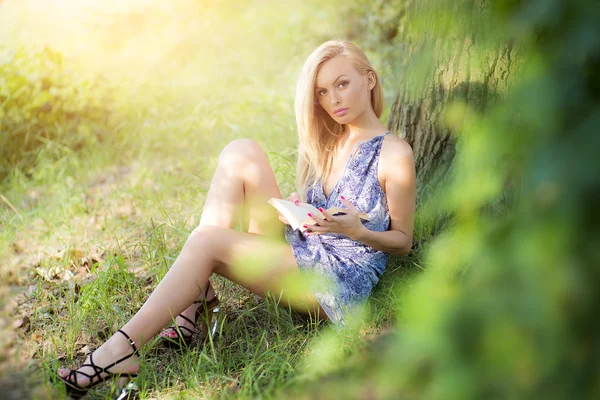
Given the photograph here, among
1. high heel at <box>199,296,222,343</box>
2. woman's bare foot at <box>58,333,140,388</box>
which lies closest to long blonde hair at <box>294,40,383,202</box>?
high heel at <box>199,296,222,343</box>

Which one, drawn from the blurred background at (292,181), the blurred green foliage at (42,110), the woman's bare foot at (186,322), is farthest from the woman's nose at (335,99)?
the blurred green foliage at (42,110)

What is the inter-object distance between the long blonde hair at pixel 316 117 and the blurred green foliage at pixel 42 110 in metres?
2.71

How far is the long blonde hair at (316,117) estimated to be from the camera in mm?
2695

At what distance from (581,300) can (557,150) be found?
0.24 m

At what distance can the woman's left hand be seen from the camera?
7.59ft

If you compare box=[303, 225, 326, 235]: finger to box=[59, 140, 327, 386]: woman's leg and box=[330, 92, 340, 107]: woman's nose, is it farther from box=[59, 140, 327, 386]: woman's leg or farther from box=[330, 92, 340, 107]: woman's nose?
box=[330, 92, 340, 107]: woman's nose

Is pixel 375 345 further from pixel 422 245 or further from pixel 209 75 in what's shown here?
pixel 209 75

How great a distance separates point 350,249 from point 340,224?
31 centimetres

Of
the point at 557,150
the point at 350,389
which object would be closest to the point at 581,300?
the point at 557,150

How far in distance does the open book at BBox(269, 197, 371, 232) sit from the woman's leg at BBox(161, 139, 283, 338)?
22 cm

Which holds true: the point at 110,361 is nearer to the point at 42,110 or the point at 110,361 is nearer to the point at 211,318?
the point at 211,318

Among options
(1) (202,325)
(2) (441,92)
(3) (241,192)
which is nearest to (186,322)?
(1) (202,325)

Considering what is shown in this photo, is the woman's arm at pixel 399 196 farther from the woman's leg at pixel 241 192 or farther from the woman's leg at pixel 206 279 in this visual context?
the woman's leg at pixel 241 192

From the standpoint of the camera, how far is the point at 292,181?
3570 mm
